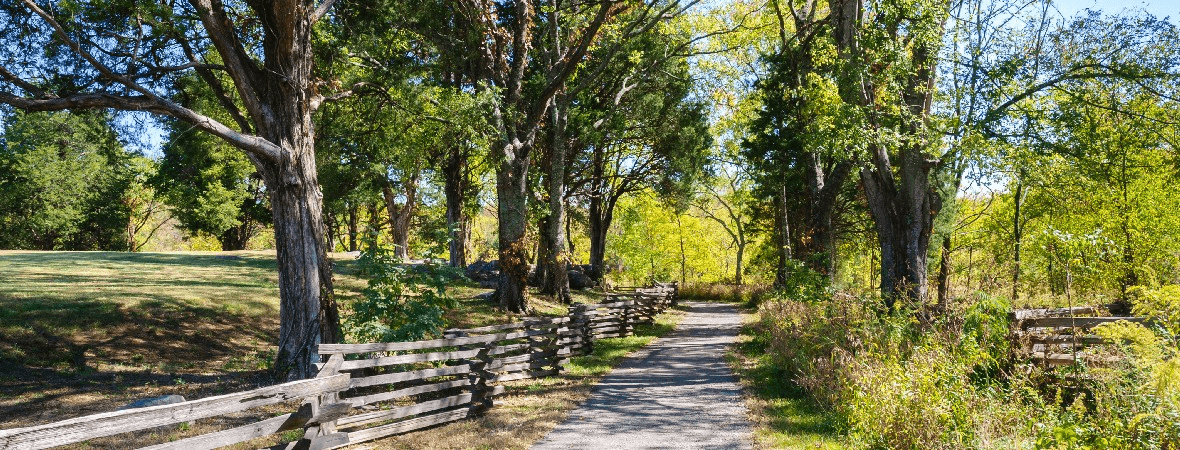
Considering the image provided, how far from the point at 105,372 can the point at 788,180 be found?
78.2ft

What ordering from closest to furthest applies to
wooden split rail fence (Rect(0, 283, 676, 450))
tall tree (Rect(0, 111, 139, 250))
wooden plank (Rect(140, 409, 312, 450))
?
wooden split rail fence (Rect(0, 283, 676, 450)), wooden plank (Rect(140, 409, 312, 450)), tall tree (Rect(0, 111, 139, 250))

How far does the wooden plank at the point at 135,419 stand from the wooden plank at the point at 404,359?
2.80 feet

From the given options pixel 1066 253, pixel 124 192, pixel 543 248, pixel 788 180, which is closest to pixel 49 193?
pixel 124 192

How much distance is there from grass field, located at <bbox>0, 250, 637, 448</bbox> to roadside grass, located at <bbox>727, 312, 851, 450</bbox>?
2846 mm

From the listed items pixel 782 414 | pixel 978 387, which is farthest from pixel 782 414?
pixel 978 387

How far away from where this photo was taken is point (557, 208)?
73.1ft

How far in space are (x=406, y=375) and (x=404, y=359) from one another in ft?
0.85

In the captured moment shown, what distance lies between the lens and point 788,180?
28.1 m

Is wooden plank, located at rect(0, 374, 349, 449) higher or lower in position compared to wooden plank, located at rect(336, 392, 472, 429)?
higher

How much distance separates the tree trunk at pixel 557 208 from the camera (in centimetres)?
2212

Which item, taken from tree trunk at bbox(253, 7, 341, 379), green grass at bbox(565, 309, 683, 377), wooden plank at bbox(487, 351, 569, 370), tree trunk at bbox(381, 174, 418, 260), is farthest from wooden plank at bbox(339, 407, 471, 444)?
tree trunk at bbox(381, 174, 418, 260)

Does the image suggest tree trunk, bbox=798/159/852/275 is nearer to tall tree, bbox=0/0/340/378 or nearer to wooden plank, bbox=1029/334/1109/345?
wooden plank, bbox=1029/334/1109/345

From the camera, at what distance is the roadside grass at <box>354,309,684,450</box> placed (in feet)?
27.2

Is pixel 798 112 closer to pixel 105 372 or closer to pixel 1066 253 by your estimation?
pixel 1066 253
